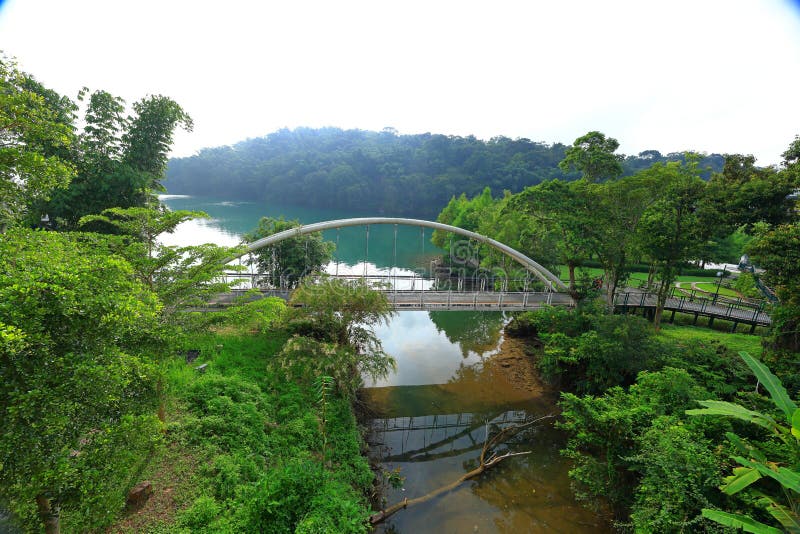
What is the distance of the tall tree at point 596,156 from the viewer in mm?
16266

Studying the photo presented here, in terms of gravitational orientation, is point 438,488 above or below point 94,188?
below

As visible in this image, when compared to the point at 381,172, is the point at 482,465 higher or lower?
lower

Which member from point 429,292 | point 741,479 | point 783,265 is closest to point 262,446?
point 741,479

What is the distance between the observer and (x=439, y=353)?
51.3 ft

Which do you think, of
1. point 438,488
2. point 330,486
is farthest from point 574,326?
point 330,486

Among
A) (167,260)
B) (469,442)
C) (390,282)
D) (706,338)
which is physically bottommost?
(469,442)

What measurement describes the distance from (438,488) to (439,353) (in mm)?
7641

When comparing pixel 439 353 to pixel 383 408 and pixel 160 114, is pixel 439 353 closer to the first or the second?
pixel 383 408

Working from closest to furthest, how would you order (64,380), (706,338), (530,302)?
1. (64,380)
2. (706,338)
3. (530,302)

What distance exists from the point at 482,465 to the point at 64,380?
28.4 ft

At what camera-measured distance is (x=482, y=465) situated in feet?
28.5

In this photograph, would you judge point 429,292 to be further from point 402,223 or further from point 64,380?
point 64,380

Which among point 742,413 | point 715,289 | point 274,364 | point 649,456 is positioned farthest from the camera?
point 715,289

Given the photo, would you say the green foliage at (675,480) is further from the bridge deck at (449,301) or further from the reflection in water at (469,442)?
the bridge deck at (449,301)
